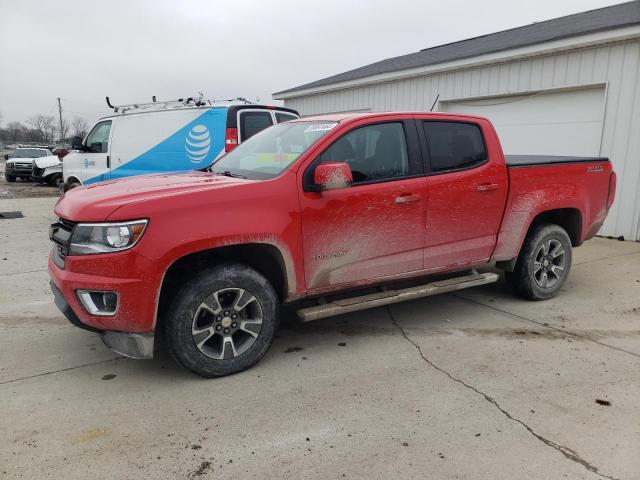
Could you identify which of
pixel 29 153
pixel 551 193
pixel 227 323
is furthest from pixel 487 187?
pixel 29 153

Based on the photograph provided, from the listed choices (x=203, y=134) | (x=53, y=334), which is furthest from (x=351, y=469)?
(x=203, y=134)

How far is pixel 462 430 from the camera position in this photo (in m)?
2.88

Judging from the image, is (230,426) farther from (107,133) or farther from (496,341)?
(107,133)

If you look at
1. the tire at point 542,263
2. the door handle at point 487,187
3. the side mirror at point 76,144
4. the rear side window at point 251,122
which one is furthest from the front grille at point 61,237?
the side mirror at point 76,144

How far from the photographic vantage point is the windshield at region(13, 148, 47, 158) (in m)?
23.3

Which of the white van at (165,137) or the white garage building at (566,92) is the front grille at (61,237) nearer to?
the white van at (165,137)

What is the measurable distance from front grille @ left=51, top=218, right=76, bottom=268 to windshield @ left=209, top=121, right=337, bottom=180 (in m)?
1.27

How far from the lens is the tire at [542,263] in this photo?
5.02 metres

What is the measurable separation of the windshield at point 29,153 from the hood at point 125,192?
2300cm

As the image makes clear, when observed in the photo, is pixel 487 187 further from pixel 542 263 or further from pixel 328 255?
pixel 328 255

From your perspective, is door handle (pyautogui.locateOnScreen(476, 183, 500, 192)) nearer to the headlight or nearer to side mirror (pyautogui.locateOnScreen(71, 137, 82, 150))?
the headlight

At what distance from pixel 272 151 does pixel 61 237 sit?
1729 mm

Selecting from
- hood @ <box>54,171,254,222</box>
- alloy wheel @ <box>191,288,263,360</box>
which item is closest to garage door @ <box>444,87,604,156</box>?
hood @ <box>54,171,254,222</box>

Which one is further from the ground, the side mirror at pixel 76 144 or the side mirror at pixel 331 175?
the side mirror at pixel 76 144
